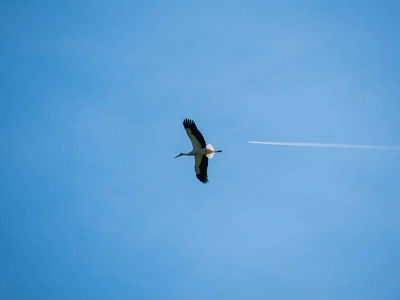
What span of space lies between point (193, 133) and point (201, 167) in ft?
10.4

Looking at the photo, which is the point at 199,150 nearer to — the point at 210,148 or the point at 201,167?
the point at 210,148

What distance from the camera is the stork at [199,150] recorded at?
114ft

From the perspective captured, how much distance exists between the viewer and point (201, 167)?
3703cm

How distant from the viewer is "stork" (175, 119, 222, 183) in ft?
114

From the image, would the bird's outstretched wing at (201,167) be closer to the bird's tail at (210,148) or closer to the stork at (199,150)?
the stork at (199,150)

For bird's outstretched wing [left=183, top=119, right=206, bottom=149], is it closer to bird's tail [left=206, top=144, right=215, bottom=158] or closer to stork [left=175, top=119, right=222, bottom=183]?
stork [left=175, top=119, right=222, bottom=183]

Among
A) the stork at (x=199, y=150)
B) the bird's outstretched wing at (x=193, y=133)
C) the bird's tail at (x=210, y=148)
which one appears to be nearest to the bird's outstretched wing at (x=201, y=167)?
the stork at (x=199, y=150)

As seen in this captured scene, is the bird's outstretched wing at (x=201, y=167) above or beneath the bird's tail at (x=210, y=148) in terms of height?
beneath

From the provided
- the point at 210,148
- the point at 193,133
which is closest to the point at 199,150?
the point at 210,148

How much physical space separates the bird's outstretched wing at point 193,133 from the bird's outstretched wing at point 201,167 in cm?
139

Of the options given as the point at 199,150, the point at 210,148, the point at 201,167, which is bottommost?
the point at 201,167

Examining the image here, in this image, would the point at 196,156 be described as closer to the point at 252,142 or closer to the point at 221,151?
the point at 221,151

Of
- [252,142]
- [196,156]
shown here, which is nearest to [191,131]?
[196,156]

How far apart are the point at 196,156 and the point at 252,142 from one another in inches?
336
